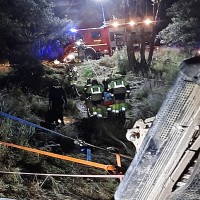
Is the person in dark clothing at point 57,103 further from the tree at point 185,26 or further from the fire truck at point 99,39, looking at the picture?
the fire truck at point 99,39

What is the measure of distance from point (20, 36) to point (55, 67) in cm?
379

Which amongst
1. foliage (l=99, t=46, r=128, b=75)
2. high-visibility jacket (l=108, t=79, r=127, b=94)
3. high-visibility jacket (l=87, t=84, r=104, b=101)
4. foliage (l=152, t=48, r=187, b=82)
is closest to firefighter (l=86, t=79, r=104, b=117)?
high-visibility jacket (l=87, t=84, r=104, b=101)

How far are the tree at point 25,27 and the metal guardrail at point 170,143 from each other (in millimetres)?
8032

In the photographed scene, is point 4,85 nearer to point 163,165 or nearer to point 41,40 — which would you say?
point 41,40

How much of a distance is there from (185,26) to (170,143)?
11.1 m

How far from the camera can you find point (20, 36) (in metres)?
9.25

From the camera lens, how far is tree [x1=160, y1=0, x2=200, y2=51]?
11297mm

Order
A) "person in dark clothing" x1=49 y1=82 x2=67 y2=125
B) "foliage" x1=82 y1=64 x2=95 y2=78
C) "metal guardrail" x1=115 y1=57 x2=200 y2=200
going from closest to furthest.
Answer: "metal guardrail" x1=115 y1=57 x2=200 y2=200
"person in dark clothing" x1=49 y1=82 x2=67 y2=125
"foliage" x1=82 y1=64 x2=95 y2=78

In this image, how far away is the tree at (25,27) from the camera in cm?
875

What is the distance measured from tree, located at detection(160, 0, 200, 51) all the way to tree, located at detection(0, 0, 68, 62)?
14.4ft

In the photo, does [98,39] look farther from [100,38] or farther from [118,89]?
[118,89]

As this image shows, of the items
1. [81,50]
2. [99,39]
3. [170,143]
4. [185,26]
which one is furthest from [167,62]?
[170,143]

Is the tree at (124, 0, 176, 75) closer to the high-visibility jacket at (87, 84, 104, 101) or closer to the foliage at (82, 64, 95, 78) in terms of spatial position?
the foliage at (82, 64, 95, 78)

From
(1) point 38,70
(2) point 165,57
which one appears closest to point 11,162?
(1) point 38,70
